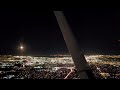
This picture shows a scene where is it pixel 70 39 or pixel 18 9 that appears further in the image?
pixel 70 39

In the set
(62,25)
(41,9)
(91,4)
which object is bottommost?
(91,4)
